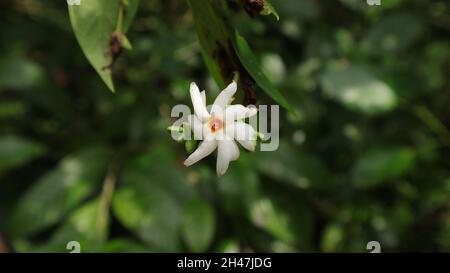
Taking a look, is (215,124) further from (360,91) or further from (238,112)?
(360,91)

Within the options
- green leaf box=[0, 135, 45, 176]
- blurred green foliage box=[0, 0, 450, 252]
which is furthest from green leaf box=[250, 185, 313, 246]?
green leaf box=[0, 135, 45, 176]

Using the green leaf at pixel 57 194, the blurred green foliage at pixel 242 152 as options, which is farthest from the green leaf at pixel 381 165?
the green leaf at pixel 57 194

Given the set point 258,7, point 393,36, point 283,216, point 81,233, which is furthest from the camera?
point 393,36

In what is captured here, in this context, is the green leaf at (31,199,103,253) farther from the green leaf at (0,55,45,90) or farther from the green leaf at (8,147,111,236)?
the green leaf at (0,55,45,90)

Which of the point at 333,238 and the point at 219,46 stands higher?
the point at 219,46

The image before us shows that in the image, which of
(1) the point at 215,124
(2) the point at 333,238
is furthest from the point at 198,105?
(2) the point at 333,238

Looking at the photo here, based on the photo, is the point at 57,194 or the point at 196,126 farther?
the point at 57,194
